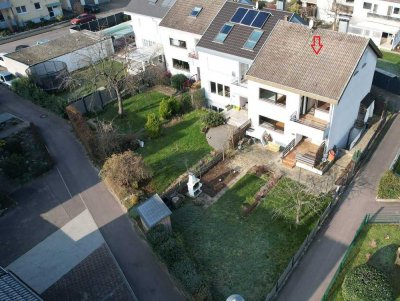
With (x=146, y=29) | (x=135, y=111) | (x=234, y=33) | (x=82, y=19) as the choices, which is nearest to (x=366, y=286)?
(x=234, y=33)

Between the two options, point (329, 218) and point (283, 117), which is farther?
point (283, 117)

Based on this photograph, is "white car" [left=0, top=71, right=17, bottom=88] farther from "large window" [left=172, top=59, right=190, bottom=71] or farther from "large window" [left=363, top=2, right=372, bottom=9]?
"large window" [left=363, top=2, right=372, bottom=9]

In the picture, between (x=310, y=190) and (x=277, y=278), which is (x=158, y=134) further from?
(x=277, y=278)

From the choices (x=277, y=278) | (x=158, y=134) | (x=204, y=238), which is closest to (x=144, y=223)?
(x=204, y=238)

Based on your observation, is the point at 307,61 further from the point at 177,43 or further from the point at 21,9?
the point at 21,9

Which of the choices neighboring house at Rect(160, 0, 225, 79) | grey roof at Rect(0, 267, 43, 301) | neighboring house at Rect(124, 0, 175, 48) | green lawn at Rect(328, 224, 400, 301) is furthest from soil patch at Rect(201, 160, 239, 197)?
neighboring house at Rect(124, 0, 175, 48)

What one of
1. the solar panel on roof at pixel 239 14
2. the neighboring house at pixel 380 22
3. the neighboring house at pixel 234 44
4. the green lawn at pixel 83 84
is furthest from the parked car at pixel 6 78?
the neighboring house at pixel 380 22
